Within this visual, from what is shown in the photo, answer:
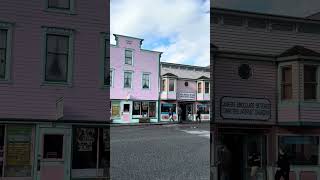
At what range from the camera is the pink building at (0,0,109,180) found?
72cm

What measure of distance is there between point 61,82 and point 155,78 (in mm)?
168

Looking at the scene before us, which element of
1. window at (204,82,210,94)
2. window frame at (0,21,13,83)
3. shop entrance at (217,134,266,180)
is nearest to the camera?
window frame at (0,21,13,83)

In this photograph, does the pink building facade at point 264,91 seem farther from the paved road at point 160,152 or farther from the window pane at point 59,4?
the window pane at point 59,4

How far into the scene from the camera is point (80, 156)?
74 centimetres

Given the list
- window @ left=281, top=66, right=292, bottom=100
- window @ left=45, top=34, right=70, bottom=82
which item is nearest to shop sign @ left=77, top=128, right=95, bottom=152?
window @ left=45, top=34, right=70, bottom=82

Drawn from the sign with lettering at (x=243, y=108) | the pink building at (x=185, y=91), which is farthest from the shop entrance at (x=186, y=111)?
the sign with lettering at (x=243, y=108)

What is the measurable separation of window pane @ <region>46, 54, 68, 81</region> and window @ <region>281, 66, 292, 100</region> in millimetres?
481

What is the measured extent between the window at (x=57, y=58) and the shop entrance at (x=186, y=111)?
0.78 ft

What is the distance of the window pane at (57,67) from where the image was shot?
2.54ft

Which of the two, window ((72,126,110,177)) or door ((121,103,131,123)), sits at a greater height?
door ((121,103,131,123))

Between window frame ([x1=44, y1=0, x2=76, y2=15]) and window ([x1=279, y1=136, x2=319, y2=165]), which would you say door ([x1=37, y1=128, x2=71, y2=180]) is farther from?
window ([x1=279, y1=136, x2=319, y2=165])

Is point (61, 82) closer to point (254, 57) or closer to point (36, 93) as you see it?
point (36, 93)

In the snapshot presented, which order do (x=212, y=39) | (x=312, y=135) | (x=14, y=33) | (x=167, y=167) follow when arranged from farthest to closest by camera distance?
(x=312, y=135) → (x=212, y=39) → (x=167, y=167) → (x=14, y=33)

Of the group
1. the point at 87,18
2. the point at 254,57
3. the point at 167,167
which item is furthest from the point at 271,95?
the point at 87,18
